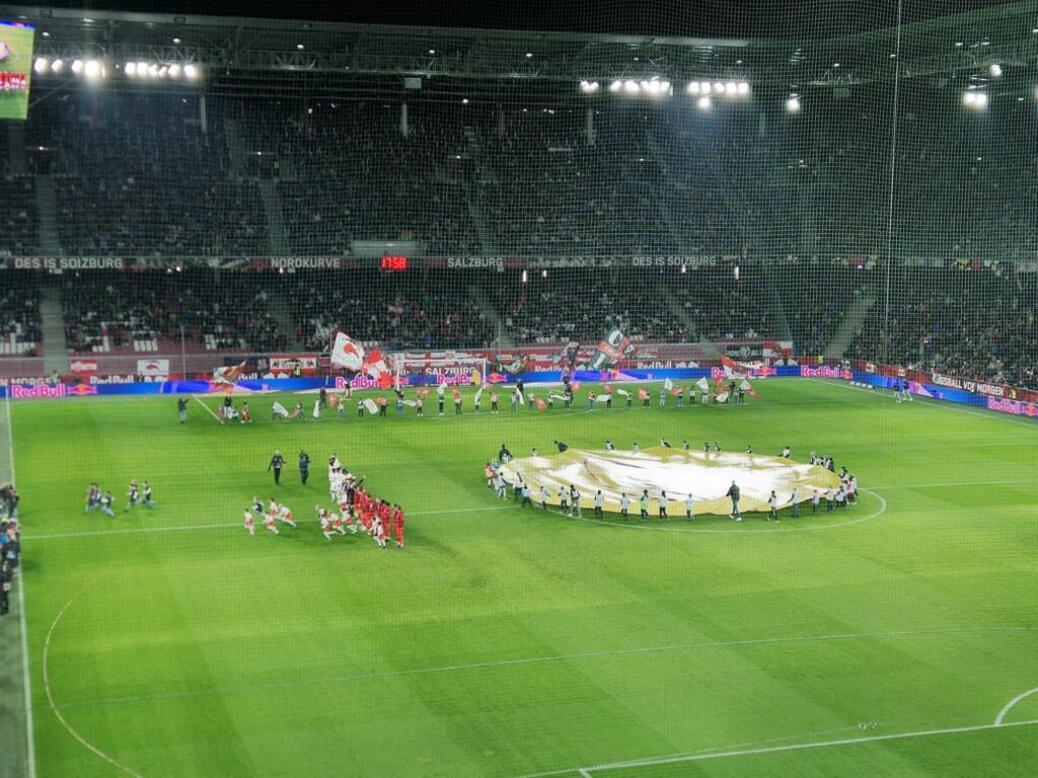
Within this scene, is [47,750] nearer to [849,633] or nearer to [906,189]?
[849,633]

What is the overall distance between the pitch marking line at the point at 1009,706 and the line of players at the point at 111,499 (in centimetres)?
1760

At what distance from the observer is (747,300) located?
50.6 metres

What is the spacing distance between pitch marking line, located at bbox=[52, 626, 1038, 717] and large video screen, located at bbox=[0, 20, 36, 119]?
1111 cm

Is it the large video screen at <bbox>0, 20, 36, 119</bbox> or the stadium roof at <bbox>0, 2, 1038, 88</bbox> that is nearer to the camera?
the large video screen at <bbox>0, 20, 36, 119</bbox>

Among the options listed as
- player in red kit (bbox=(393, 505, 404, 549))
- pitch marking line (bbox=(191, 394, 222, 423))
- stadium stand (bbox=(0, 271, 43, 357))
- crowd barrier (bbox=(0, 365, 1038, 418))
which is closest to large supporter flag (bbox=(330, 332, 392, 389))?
pitch marking line (bbox=(191, 394, 222, 423))

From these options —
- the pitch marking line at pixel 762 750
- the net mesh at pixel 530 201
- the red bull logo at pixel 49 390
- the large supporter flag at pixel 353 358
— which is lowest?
the pitch marking line at pixel 762 750

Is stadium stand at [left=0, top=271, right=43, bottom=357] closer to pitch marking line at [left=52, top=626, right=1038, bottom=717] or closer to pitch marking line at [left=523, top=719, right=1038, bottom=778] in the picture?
pitch marking line at [left=52, top=626, right=1038, bottom=717]

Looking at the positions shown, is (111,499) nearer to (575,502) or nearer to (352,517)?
(352,517)

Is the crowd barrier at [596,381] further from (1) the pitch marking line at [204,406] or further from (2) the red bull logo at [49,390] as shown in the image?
(1) the pitch marking line at [204,406]

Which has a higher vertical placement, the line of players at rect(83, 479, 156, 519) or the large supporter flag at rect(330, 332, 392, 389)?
the large supporter flag at rect(330, 332, 392, 389)

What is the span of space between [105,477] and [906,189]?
32233 mm

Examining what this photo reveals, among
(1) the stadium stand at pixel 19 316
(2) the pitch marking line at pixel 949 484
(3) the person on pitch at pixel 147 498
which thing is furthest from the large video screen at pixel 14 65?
(1) the stadium stand at pixel 19 316

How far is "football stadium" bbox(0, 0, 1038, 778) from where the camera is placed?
16094 mm

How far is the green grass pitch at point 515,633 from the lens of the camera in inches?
579
